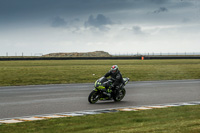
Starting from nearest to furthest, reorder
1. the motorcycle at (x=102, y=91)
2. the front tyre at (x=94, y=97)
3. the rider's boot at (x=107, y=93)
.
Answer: the motorcycle at (x=102, y=91) < the front tyre at (x=94, y=97) < the rider's boot at (x=107, y=93)

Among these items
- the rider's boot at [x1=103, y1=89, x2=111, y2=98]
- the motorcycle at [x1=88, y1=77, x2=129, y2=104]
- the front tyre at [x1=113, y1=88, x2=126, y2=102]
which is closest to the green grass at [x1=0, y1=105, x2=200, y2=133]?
the motorcycle at [x1=88, y1=77, x2=129, y2=104]

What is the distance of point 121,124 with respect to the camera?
8531mm

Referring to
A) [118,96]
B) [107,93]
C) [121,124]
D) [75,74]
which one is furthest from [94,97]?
[75,74]

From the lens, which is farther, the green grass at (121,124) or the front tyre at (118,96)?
the front tyre at (118,96)

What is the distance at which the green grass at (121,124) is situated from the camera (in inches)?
304

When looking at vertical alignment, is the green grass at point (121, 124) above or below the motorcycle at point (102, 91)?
below

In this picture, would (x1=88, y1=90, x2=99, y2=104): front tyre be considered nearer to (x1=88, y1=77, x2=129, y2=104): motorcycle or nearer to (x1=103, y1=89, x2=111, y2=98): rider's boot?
(x1=88, y1=77, x2=129, y2=104): motorcycle

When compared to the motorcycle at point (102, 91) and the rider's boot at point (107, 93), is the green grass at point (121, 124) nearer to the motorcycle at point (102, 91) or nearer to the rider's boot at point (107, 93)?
the motorcycle at point (102, 91)

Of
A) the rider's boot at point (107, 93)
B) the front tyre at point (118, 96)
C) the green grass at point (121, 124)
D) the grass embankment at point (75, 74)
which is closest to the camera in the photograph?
the green grass at point (121, 124)

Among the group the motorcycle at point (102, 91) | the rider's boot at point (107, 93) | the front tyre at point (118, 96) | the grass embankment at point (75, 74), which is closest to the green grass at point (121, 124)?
the motorcycle at point (102, 91)

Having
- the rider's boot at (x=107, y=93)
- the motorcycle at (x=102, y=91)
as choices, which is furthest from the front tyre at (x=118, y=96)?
the rider's boot at (x=107, y=93)

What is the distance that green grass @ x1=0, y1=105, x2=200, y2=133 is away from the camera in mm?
7723

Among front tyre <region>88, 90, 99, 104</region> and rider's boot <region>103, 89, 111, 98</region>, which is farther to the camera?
rider's boot <region>103, 89, 111, 98</region>

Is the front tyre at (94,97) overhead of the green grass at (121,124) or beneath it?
overhead
